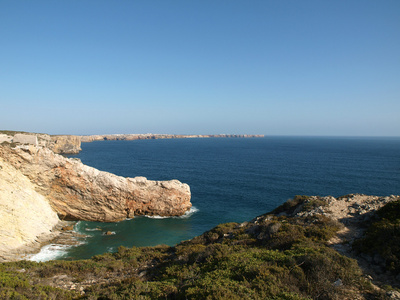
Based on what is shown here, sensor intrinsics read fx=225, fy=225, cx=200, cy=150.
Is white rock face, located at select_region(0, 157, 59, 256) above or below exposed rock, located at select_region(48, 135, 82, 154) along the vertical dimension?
below

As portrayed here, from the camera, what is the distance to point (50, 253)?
21922mm

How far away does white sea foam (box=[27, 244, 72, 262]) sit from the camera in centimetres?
2072

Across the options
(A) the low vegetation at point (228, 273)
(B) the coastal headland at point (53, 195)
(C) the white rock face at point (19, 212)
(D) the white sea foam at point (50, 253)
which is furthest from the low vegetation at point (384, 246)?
(C) the white rock face at point (19, 212)

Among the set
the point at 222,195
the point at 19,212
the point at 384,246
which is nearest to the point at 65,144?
the point at 222,195

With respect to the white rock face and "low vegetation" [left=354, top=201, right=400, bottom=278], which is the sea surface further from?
"low vegetation" [left=354, top=201, right=400, bottom=278]

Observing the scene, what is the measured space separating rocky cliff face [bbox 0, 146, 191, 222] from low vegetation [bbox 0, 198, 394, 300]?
18.7m

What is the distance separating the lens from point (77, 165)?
103 ft

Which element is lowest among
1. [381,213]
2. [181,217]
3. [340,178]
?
[181,217]

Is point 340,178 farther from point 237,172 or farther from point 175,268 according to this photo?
point 175,268

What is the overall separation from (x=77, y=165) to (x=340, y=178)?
5622cm

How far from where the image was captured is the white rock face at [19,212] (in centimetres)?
2139

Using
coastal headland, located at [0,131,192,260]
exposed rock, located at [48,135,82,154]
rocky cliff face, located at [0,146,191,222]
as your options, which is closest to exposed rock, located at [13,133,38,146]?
coastal headland, located at [0,131,192,260]

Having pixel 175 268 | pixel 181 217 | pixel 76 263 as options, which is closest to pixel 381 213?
pixel 175 268

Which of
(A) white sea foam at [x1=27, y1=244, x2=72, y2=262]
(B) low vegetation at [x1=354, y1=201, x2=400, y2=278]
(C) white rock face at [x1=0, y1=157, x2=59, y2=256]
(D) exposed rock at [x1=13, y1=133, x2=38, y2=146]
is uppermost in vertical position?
(D) exposed rock at [x1=13, y1=133, x2=38, y2=146]
